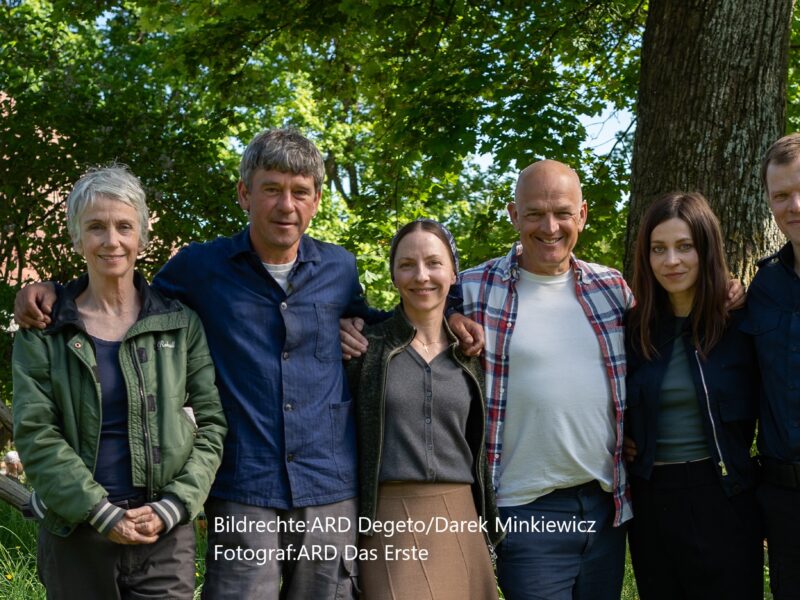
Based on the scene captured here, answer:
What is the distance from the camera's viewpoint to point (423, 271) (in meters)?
3.43

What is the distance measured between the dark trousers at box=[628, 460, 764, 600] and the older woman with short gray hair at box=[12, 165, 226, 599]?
1757mm

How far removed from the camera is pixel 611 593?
361cm

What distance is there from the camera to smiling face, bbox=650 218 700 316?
348 centimetres

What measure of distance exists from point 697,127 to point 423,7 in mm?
3325

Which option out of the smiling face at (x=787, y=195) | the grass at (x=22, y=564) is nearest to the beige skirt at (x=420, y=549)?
the smiling face at (x=787, y=195)

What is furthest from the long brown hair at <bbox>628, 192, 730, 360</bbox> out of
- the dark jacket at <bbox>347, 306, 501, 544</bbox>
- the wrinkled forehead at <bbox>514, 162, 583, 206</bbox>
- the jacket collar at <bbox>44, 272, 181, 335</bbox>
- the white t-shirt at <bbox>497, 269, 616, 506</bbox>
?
the jacket collar at <bbox>44, 272, 181, 335</bbox>

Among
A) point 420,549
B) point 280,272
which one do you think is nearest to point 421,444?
point 420,549

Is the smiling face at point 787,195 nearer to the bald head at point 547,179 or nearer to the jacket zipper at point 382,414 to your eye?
the bald head at point 547,179

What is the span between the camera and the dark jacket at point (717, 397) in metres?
3.34

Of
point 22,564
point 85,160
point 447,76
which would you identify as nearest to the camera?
point 22,564

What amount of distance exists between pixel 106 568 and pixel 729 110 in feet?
13.3

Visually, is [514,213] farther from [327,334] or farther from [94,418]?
[94,418]

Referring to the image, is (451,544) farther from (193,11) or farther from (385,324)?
(193,11)

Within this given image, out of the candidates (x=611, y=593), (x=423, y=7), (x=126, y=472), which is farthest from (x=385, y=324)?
(x=423, y=7)
